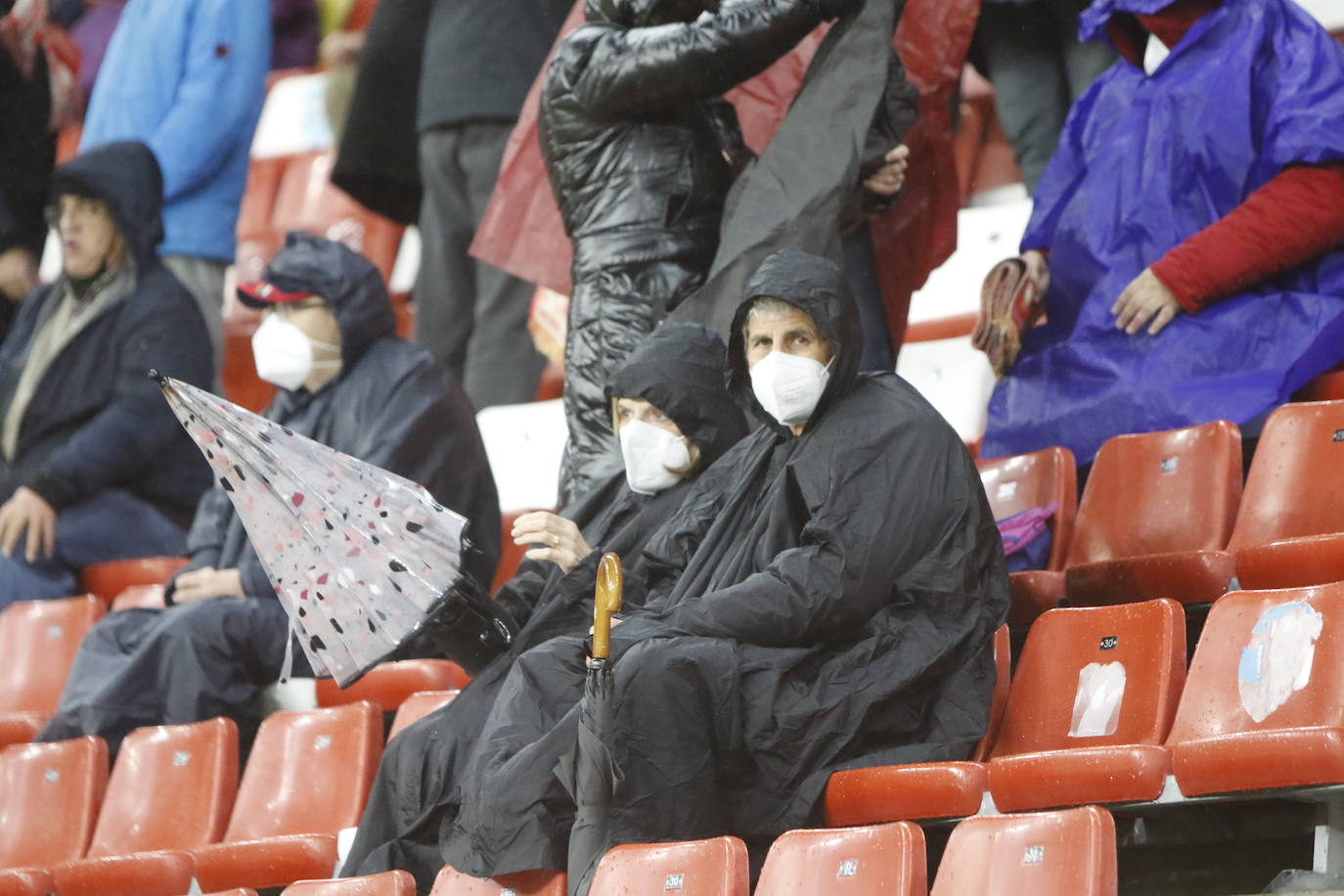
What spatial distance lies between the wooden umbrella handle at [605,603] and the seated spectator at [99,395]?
2.75m

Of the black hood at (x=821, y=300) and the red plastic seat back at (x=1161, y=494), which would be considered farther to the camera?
the red plastic seat back at (x=1161, y=494)

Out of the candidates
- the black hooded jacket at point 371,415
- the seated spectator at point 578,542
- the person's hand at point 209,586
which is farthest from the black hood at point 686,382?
the person's hand at point 209,586

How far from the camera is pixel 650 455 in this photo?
13.4ft

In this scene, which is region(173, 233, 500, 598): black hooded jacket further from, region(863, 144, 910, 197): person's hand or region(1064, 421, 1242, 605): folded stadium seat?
region(1064, 421, 1242, 605): folded stadium seat

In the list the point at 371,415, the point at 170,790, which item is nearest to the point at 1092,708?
the point at 170,790

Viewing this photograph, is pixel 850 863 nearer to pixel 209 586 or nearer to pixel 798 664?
pixel 798 664

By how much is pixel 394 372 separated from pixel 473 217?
4.81 ft

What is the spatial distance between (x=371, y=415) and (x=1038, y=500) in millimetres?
1468

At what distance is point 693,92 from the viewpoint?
439 centimetres

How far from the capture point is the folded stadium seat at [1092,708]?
10.2 ft

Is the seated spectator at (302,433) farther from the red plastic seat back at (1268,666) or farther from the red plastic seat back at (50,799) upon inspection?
the red plastic seat back at (1268,666)

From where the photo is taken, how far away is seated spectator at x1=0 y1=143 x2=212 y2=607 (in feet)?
18.5

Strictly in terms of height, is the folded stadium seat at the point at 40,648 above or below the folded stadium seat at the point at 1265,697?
below

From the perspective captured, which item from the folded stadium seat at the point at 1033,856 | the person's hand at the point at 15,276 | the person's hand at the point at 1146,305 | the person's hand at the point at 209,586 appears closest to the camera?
the folded stadium seat at the point at 1033,856
